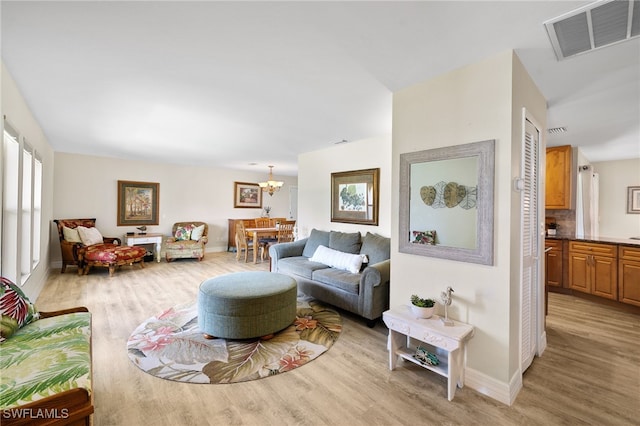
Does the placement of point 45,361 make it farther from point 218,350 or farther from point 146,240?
point 146,240

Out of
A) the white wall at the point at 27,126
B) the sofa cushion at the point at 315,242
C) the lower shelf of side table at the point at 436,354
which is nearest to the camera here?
the lower shelf of side table at the point at 436,354

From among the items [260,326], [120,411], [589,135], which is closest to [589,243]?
[589,135]

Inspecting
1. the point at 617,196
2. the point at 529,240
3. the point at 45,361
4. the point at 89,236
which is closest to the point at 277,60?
the point at 45,361

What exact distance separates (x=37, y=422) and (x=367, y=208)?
3.72 metres

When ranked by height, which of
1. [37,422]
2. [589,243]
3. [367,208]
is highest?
[367,208]

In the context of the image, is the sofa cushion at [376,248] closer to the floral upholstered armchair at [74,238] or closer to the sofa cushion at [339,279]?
the sofa cushion at [339,279]

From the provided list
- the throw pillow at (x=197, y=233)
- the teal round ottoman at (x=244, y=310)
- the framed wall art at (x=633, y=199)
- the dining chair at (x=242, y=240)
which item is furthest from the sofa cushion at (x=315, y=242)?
the framed wall art at (x=633, y=199)

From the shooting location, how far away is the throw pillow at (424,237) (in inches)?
87.5

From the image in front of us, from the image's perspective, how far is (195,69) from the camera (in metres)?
2.19

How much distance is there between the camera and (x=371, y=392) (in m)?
1.96

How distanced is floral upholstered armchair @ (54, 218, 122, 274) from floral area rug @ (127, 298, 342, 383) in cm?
324

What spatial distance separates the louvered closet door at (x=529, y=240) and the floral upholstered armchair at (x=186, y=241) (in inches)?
246

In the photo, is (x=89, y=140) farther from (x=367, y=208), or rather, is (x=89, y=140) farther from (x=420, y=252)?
(x=420, y=252)

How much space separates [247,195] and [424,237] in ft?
22.4
